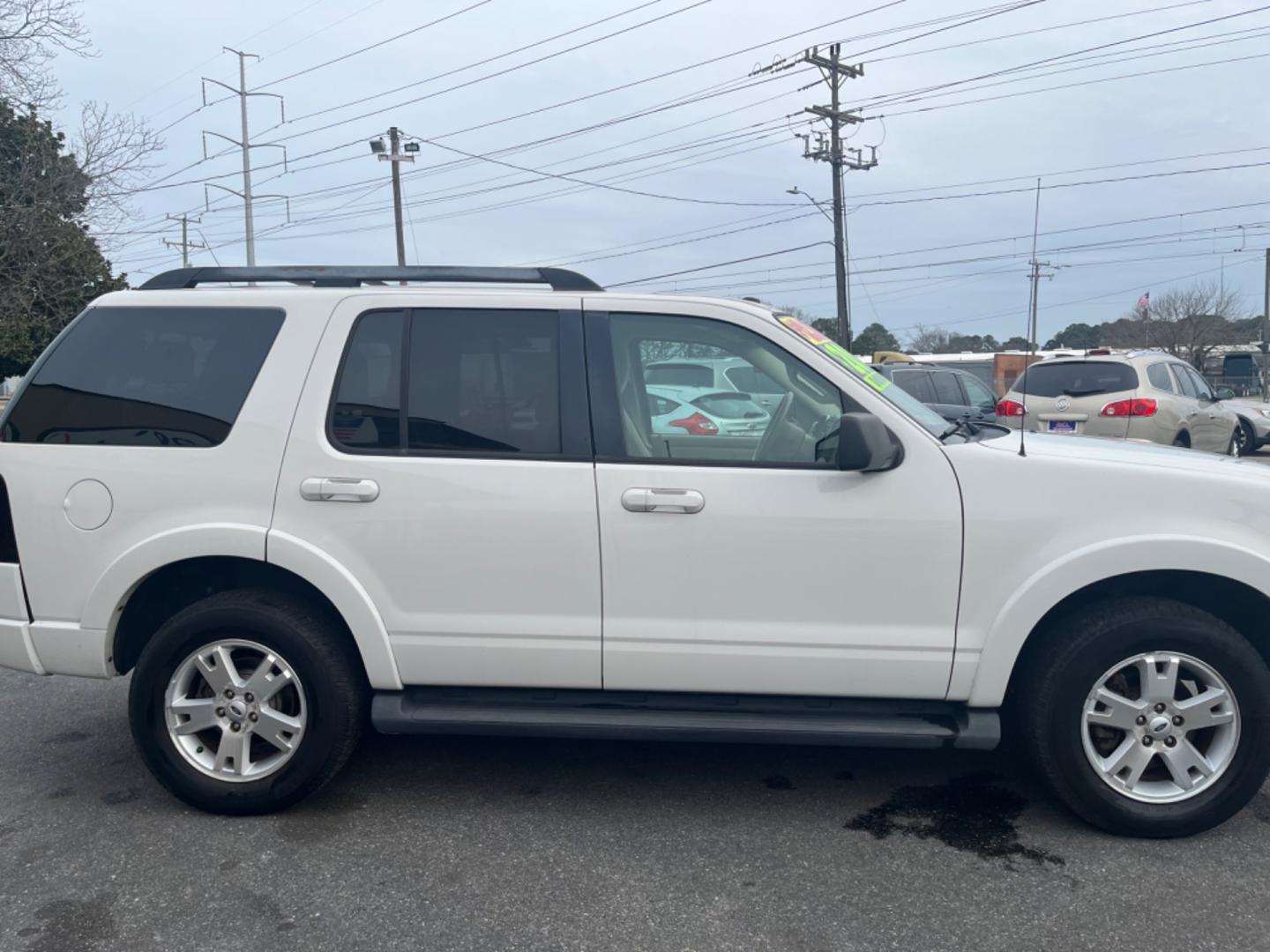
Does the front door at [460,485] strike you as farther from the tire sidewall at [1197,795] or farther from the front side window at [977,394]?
the front side window at [977,394]

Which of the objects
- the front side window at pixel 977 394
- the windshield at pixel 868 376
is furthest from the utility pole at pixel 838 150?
the windshield at pixel 868 376

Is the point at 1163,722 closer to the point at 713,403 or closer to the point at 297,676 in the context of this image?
the point at 713,403

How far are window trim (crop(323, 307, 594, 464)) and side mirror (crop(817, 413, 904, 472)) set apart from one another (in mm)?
887

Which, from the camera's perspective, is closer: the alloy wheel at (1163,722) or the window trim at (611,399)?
the alloy wheel at (1163,722)

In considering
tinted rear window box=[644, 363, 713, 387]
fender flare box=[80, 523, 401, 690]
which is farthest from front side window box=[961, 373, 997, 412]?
fender flare box=[80, 523, 401, 690]

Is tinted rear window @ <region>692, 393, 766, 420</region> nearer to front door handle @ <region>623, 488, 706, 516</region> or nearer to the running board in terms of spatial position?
front door handle @ <region>623, 488, 706, 516</region>

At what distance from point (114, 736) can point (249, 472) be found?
185 centimetres

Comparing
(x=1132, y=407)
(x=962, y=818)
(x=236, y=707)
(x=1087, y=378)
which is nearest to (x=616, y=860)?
(x=962, y=818)

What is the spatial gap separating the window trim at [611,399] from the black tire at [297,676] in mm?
1240

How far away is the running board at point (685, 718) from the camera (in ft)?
11.6

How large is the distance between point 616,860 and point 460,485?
1409 millimetres

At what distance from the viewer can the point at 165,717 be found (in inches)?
148

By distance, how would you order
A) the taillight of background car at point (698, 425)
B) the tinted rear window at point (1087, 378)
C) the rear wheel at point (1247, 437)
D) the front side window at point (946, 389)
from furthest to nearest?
the rear wheel at point (1247, 437) → the front side window at point (946, 389) → the tinted rear window at point (1087, 378) → the taillight of background car at point (698, 425)

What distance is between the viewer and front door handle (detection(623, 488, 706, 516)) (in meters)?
3.55
